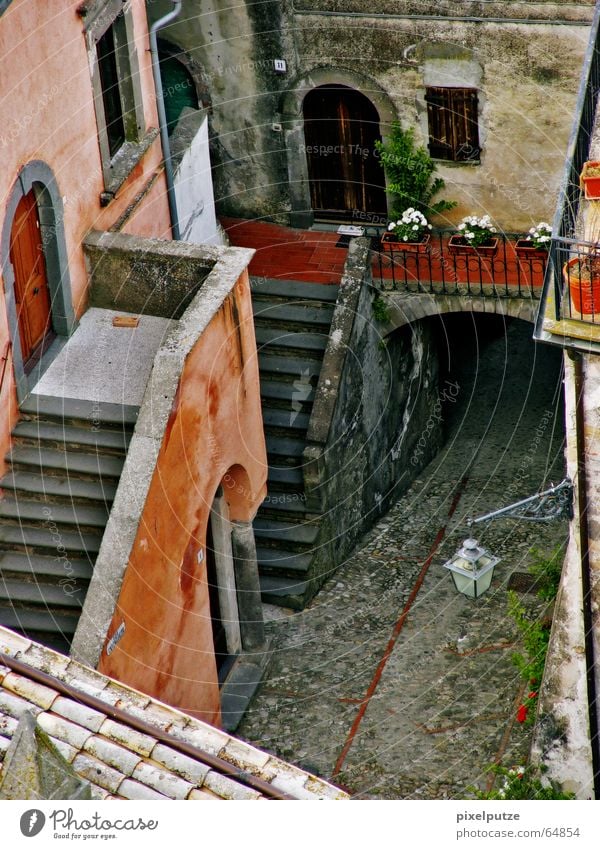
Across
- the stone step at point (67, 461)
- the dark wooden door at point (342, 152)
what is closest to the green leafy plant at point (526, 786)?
the stone step at point (67, 461)

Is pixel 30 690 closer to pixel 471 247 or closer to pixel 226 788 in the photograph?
pixel 226 788

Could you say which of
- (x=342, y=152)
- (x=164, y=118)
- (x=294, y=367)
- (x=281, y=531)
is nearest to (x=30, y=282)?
(x=164, y=118)

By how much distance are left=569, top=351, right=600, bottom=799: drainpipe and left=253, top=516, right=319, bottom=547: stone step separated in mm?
5774

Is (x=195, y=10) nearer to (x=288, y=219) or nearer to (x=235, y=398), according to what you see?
(x=288, y=219)

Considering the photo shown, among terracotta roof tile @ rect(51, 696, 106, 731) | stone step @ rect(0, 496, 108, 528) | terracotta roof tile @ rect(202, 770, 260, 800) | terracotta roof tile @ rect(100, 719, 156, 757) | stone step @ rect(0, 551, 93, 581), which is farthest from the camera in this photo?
stone step @ rect(0, 496, 108, 528)

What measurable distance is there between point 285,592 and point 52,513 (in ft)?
15.7

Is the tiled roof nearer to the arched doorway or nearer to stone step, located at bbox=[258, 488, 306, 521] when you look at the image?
Answer: the arched doorway

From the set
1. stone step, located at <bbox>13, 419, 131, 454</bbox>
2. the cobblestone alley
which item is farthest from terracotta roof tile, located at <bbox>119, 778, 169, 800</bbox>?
the cobblestone alley

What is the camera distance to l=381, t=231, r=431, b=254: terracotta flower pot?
24062 millimetres

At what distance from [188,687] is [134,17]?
8013 millimetres

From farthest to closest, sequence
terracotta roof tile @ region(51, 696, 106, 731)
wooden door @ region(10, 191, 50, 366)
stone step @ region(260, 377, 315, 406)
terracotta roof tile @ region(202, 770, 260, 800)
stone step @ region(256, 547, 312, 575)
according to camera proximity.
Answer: stone step @ region(260, 377, 315, 406) < stone step @ region(256, 547, 312, 575) < wooden door @ region(10, 191, 50, 366) < terracotta roof tile @ region(51, 696, 106, 731) < terracotta roof tile @ region(202, 770, 260, 800)
